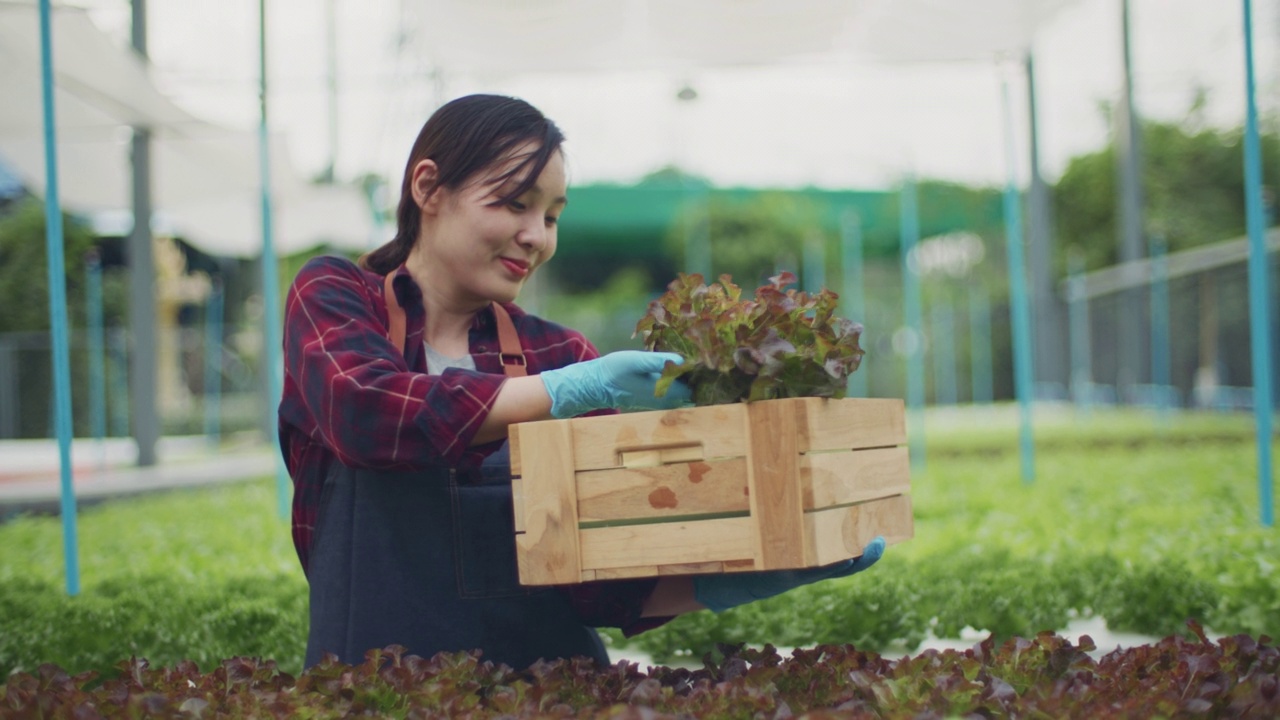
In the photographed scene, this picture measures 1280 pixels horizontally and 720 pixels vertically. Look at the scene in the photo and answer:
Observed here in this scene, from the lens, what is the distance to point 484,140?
2.29 m

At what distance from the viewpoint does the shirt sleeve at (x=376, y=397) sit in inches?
79.4

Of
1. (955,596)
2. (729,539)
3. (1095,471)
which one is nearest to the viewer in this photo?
(729,539)

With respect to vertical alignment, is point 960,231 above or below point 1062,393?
above

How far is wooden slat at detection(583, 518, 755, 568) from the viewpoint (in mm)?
1955

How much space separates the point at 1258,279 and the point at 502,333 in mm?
3798

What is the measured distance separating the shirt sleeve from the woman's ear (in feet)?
1.00

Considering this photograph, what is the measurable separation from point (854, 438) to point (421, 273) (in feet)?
3.09

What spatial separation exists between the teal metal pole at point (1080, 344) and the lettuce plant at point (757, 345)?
17.4m

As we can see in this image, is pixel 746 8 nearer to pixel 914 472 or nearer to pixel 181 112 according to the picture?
pixel 181 112

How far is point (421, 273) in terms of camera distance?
2.48 meters

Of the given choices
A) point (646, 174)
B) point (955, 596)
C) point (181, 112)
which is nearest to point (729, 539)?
point (955, 596)

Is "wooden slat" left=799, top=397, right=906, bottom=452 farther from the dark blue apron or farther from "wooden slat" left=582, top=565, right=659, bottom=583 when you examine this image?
the dark blue apron

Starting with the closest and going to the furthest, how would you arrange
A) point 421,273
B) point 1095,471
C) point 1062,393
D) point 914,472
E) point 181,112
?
point 421,273 < point 181,112 < point 1095,471 < point 914,472 < point 1062,393

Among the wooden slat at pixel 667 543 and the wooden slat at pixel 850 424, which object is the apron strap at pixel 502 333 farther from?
the wooden slat at pixel 850 424
